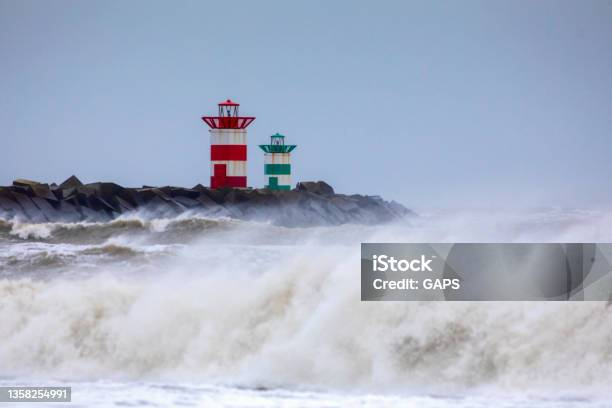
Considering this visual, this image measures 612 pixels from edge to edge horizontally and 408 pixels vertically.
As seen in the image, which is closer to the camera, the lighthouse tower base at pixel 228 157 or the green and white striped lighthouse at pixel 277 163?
the lighthouse tower base at pixel 228 157

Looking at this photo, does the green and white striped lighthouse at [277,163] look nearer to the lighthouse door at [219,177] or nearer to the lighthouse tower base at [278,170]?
the lighthouse tower base at [278,170]

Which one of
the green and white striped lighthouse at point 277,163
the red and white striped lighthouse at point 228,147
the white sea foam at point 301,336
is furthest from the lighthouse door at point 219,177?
the white sea foam at point 301,336

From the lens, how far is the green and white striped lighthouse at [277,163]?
2570 cm

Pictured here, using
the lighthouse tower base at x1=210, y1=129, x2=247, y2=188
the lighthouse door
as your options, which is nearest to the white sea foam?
the lighthouse tower base at x1=210, y1=129, x2=247, y2=188

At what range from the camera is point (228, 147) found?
24031 mm

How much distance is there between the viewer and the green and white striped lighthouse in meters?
25.7

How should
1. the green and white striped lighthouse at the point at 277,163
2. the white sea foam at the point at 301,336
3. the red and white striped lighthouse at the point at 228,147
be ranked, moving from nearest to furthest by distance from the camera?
the white sea foam at the point at 301,336 → the red and white striped lighthouse at the point at 228,147 → the green and white striped lighthouse at the point at 277,163

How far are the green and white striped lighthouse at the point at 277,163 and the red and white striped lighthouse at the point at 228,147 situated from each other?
150cm

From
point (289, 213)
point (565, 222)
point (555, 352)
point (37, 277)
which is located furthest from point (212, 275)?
point (289, 213)

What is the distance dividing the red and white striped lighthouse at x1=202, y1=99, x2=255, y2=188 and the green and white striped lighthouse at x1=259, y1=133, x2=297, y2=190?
150 cm

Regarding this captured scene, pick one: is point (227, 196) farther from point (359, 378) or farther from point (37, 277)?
point (359, 378)

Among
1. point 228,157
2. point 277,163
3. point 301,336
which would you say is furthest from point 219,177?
point 301,336

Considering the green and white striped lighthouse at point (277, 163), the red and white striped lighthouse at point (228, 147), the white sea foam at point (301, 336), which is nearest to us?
the white sea foam at point (301, 336)

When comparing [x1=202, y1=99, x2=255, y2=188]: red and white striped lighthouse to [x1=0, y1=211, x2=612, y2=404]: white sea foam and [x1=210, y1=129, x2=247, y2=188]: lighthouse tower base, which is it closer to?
[x1=210, y1=129, x2=247, y2=188]: lighthouse tower base
